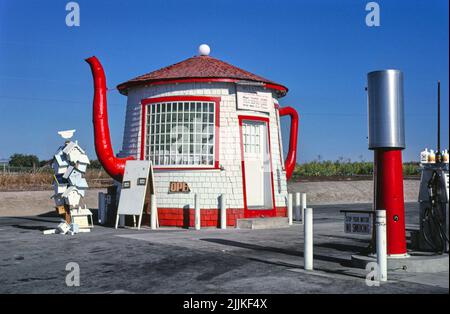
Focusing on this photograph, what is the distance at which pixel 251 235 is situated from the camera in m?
13.9

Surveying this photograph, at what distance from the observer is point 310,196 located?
34.9 m

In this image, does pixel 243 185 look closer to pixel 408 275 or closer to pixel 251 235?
pixel 251 235

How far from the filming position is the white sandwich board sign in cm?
1608

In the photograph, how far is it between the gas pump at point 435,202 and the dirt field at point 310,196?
19.2 metres

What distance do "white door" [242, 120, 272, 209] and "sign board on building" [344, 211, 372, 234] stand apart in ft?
26.9

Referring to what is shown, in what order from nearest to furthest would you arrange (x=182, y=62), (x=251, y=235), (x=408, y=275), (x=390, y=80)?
(x=408, y=275), (x=390, y=80), (x=251, y=235), (x=182, y=62)

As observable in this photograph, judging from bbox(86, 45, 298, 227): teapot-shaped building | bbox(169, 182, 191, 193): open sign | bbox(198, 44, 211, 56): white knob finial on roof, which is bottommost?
bbox(169, 182, 191, 193): open sign

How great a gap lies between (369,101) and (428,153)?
→ 1.43m

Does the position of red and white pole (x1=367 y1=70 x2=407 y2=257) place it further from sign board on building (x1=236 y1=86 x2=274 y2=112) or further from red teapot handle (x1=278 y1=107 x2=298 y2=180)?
red teapot handle (x1=278 y1=107 x2=298 y2=180)

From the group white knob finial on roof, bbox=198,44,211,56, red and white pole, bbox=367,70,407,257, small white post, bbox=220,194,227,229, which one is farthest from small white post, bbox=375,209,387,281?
white knob finial on roof, bbox=198,44,211,56

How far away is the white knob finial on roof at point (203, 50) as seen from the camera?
19.0 meters

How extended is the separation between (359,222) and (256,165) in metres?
8.69

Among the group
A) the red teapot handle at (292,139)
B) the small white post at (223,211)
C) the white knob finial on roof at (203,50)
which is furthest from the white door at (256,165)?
the white knob finial on roof at (203,50)

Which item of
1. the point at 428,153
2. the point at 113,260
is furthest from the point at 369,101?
the point at 113,260
